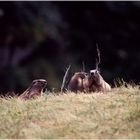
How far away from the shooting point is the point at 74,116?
1293 centimetres

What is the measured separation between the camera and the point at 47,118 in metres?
13.0

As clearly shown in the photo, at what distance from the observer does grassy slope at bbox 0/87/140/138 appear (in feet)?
40.5

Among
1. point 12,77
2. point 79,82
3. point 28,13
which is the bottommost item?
point 79,82

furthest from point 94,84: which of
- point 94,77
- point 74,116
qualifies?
point 74,116

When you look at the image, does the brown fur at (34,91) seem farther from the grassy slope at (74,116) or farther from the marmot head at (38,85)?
the grassy slope at (74,116)

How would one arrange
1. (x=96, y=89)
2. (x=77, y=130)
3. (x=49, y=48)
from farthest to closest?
(x=49, y=48), (x=96, y=89), (x=77, y=130)

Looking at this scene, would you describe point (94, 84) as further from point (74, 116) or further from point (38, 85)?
point (74, 116)

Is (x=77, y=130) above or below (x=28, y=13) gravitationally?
below

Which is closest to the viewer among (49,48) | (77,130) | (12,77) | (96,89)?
(77,130)

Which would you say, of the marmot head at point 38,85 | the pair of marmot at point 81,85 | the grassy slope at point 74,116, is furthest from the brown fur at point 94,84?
A: the grassy slope at point 74,116

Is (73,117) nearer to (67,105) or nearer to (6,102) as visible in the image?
(67,105)

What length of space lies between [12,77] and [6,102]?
9.61 metres

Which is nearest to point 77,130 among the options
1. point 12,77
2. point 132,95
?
point 132,95

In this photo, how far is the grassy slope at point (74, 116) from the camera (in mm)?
12336
